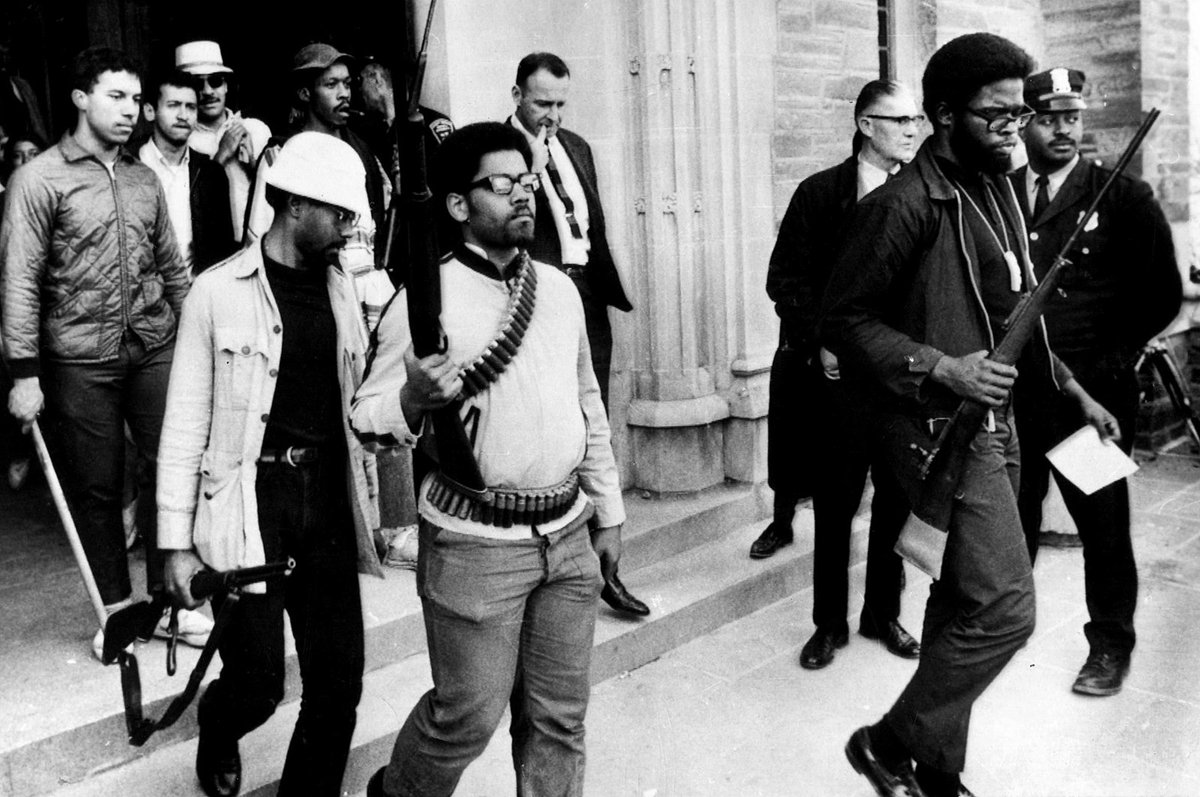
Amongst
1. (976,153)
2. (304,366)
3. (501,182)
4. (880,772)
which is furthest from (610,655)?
(501,182)

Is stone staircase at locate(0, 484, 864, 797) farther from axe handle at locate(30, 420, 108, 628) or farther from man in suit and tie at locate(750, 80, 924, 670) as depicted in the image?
man in suit and tie at locate(750, 80, 924, 670)

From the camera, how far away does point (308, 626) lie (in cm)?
347

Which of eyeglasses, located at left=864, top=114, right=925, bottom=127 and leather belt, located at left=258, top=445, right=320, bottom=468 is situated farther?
eyeglasses, located at left=864, top=114, right=925, bottom=127

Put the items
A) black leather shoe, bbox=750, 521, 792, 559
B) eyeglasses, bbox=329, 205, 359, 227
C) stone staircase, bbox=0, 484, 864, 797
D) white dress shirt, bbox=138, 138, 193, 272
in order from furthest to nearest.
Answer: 1. black leather shoe, bbox=750, 521, 792, 559
2. white dress shirt, bbox=138, 138, 193, 272
3. stone staircase, bbox=0, 484, 864, 797
4. eyeglasses, bbox=329, 205, 359, 227

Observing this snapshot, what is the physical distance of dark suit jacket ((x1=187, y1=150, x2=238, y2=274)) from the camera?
5.15m

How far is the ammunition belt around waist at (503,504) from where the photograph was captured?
305 centimetres

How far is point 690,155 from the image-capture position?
6.46 meters

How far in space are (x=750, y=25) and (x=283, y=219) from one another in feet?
12.6

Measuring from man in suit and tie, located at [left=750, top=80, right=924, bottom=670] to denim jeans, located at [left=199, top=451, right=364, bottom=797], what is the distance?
7.59 ft

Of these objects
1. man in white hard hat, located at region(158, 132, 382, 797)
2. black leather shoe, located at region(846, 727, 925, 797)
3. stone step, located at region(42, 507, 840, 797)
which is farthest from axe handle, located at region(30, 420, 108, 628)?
black leather shoe, located at region(846, 727, 925, 797)

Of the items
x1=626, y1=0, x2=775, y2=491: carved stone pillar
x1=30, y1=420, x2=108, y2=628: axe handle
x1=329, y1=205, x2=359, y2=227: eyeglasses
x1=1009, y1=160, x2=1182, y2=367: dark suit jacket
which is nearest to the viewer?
x1=329, y1=205, x2=359, y2=227: eyeglasses

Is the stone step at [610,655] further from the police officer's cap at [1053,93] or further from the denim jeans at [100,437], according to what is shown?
the police officer's cap at [1053,93]

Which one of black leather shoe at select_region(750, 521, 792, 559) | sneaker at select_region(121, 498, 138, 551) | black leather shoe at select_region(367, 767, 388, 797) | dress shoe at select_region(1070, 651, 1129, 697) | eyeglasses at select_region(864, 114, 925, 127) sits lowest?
dress shoe at select_region(1070, 651, 1129, 697)

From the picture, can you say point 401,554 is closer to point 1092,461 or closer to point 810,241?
point 810,241
